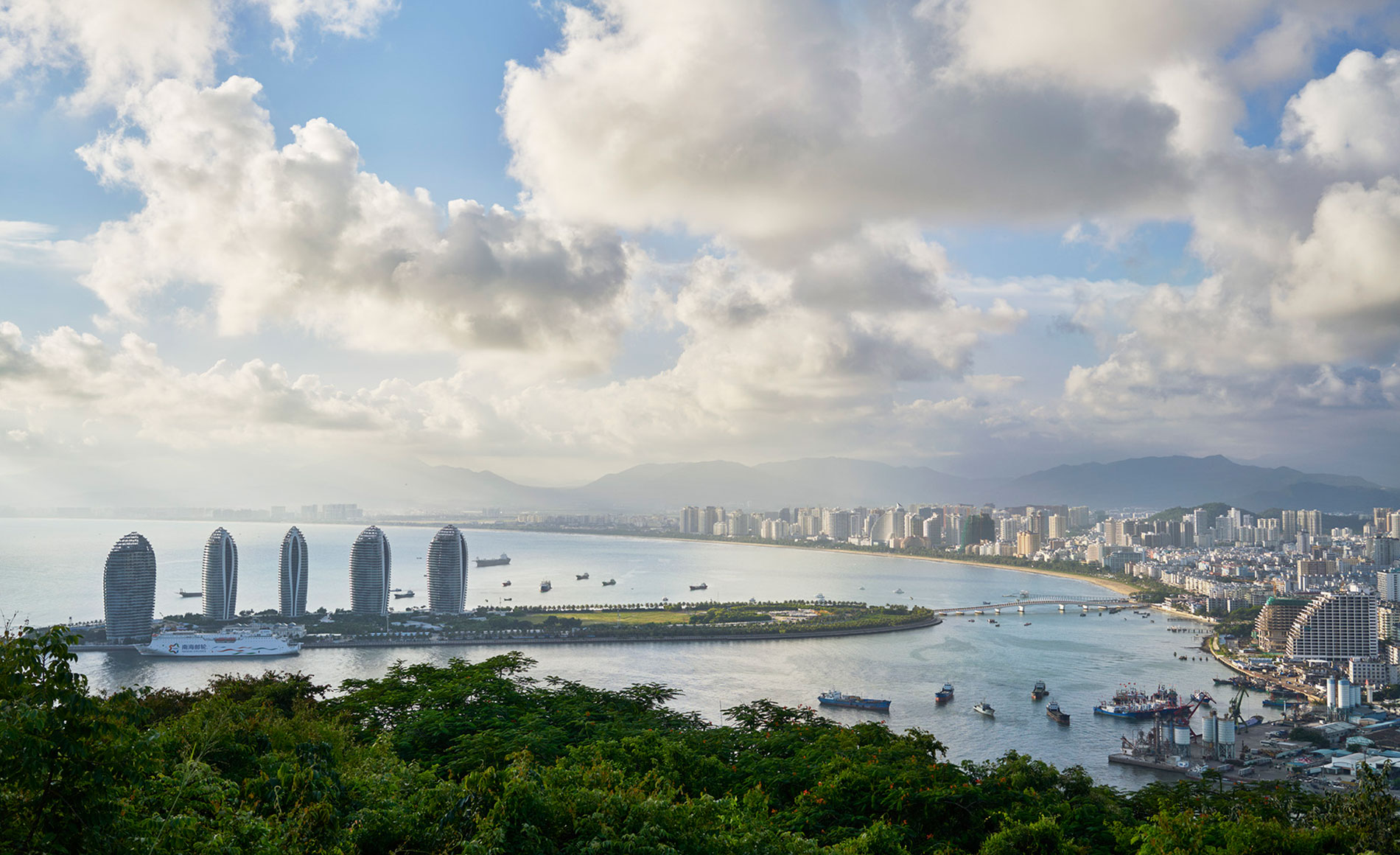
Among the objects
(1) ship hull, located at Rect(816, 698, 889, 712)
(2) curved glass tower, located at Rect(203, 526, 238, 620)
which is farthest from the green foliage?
(2) curved glass tower, located at Rect(203, 526, 238, 620)

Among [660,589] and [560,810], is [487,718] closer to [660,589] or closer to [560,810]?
[560,810]

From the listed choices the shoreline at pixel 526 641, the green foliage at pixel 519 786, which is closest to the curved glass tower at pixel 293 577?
the shoreline at pixel 526 641

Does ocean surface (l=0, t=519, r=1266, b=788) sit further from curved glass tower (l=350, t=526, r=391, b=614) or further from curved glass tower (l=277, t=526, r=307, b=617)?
curved glass tower (l=277, t=526, r=307, b=617)

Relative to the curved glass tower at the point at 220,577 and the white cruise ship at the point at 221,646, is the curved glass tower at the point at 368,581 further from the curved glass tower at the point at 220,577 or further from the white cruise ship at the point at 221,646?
the white cruise ship at the point at 221,646

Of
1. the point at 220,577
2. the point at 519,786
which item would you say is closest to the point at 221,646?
the point at 220,577

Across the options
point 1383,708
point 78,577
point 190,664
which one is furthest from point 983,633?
point 78,577

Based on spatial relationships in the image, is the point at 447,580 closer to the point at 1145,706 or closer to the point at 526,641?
the point at 526,641
